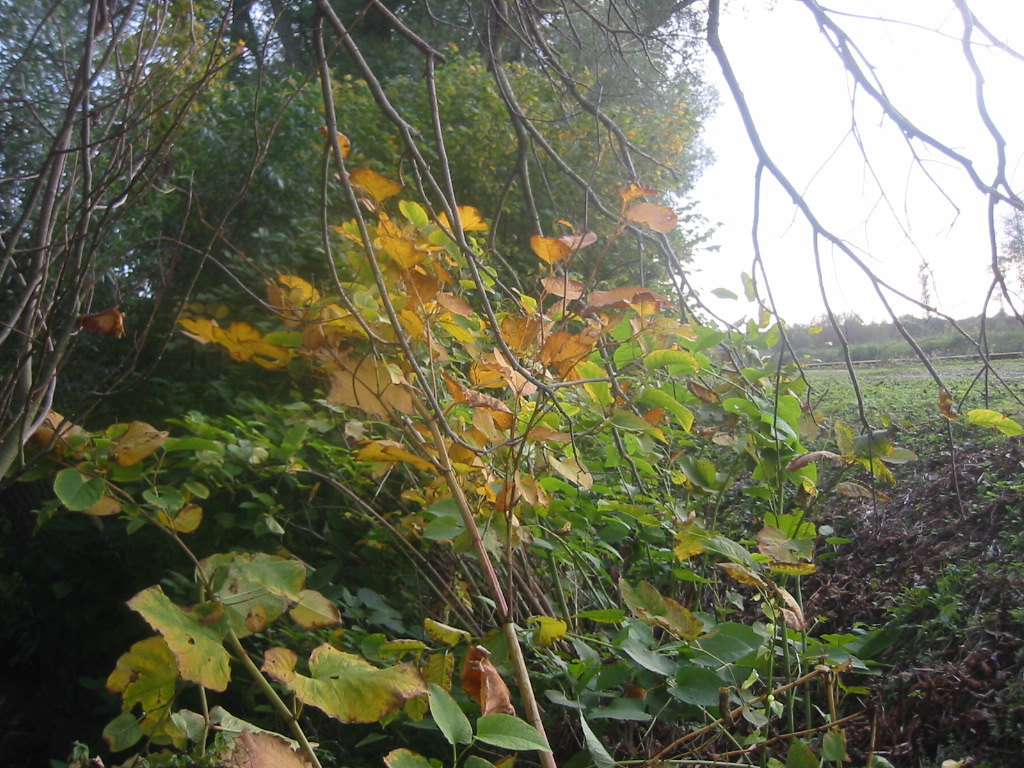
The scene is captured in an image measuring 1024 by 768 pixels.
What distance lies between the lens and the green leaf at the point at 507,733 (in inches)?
32.0

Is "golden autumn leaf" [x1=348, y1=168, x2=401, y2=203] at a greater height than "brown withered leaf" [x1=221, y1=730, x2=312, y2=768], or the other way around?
"golden autumn leaf" [x1=348, y1=168, x2=401, y2=203]

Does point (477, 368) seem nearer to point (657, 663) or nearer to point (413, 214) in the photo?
point (413, 214)

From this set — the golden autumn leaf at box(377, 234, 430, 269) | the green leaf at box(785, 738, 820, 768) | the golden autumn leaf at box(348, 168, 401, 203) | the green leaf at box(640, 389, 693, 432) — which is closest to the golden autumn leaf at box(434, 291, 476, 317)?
the golden autumn leaf at box(377, 234, 430, 269)

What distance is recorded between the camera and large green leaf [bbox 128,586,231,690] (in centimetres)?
73

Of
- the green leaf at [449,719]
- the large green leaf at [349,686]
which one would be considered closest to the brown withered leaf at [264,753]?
the large green leaf at [349,686]

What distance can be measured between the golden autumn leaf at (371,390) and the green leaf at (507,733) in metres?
0.50

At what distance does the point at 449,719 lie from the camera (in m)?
0.84

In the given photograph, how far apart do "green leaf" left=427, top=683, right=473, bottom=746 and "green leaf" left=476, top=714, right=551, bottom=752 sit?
2cm

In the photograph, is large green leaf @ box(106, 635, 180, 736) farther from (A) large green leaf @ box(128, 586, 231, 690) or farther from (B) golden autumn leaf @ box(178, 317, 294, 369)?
(B) golden autumn leaf @ box(178, 317, 294, 369)

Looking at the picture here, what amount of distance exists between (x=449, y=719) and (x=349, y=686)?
127 mm

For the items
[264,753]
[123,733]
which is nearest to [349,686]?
[264,753]

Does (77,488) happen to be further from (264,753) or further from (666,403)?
(666,403)

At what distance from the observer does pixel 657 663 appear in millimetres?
1149

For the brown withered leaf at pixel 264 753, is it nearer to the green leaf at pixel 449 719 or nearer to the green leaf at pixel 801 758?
the green leaf at pixel 449 719
